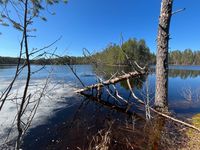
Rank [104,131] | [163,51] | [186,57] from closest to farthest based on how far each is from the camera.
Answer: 1. [163,51]
2. [104,131]
3. [186,57]

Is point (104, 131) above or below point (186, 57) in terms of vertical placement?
below

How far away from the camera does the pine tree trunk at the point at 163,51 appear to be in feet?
13.1

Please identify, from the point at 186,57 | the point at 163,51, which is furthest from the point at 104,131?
the point at 186,57

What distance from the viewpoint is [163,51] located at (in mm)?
4098

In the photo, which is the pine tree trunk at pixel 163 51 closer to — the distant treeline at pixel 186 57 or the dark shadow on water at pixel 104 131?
the dark shadow on water at pixel 104 131

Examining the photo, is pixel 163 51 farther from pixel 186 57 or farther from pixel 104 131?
pixel 186 57

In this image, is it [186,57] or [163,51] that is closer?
[163,51]

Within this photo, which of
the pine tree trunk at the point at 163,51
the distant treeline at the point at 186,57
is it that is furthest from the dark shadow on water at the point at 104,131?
the distant treeline at the point at 186,57

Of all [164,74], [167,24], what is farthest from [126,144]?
[167,24]

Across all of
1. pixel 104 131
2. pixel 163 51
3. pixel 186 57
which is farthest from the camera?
pixel 186 57

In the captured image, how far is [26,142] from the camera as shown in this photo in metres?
5.92

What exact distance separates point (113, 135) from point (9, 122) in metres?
4.34

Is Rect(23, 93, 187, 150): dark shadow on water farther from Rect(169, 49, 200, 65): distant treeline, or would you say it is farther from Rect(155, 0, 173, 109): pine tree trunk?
Rect(169, 49, 200, 65): distant treeline

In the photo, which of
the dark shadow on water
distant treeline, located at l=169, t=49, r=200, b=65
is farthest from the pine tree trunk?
distant treeline, located at l=169, t=49, r=200, b=65
